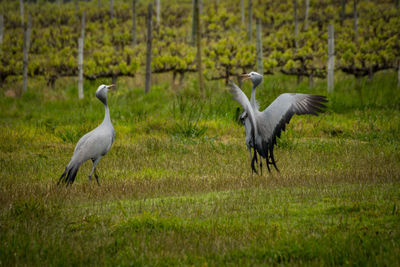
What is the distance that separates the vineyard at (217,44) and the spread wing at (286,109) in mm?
11772

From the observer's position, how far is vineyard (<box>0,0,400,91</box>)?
81.5 feet

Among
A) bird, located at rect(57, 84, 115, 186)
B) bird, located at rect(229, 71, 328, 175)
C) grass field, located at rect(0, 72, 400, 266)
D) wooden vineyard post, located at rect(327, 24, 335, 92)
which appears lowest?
grass field, located at rect(0, 72, 400, 266)

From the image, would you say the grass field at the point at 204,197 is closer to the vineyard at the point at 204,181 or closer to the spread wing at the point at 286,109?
the vineyard at the point at 204,181

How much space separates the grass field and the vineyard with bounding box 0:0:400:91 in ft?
26.6

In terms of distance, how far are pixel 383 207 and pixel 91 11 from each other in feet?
144

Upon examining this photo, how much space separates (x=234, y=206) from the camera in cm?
650

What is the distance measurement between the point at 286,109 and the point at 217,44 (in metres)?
20.5

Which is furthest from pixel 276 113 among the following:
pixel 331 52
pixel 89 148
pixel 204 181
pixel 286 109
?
pixel 331 52

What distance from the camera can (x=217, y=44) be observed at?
2748cm

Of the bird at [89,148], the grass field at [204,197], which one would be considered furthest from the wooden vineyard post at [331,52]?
the bird at [89,148]

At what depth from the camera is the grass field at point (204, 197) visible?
16.0 feet

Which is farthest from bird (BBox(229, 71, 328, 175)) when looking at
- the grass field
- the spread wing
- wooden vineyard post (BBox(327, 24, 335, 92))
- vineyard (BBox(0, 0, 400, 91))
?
vineyard (BBox(0, 0, 400, 91))

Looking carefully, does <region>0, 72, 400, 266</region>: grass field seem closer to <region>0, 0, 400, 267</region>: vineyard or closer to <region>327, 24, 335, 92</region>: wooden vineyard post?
<region>0, 0, 400, 267</region>: vineyard

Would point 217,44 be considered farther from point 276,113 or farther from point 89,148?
point 89,148
